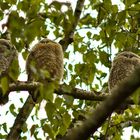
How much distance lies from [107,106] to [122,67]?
387 cm

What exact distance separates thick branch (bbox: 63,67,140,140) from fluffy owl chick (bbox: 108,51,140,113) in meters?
3.69

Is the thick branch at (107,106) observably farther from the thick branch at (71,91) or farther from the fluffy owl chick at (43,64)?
the fluffy owl chick at (43,64)

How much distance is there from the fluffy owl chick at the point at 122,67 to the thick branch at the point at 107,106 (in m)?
3.69

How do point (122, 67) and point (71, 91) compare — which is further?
point (122, 67)

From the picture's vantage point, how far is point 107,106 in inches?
51.5

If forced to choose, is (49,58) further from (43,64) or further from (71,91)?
(71,91)

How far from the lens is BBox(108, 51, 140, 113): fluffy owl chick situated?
5.04 metres

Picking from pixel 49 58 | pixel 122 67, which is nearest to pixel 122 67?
pixel 122 67

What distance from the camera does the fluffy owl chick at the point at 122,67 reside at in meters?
5.04

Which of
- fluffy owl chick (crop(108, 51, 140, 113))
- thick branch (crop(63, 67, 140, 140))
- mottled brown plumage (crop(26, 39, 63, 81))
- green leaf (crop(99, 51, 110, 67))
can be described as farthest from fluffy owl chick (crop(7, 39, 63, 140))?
thick branch (crop(63, 67, 140, 140))

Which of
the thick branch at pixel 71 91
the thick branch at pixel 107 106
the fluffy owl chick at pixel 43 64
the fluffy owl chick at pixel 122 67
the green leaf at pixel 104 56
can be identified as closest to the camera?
the thick branch at pixel 107 106

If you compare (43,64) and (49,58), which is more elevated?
(49,58)

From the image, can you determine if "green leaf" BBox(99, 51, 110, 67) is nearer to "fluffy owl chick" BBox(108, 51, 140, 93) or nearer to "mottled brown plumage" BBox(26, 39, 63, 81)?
"fluffy owl chick" BBox(108, 51, 140, 93)

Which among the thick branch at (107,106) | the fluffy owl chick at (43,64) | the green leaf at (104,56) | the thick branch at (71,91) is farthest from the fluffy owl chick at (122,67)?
the thick branch at (107,106)
